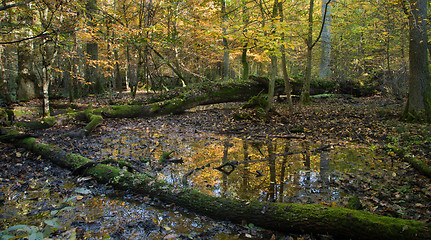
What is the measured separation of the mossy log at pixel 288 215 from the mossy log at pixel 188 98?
7.41 metres

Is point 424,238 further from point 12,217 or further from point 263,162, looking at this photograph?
point 12,217

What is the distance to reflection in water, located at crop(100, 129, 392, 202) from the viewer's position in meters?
4.20

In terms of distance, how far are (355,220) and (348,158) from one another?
345 cm

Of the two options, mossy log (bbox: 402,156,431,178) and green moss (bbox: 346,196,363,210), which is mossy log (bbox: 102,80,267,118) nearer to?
mossy log (bbox: 402,156,431,178)

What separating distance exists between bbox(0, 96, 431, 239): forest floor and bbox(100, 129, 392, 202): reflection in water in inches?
22.6

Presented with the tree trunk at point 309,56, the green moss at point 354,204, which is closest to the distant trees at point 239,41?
the tree trunk at point 309,56

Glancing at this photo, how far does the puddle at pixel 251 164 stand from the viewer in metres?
4.21

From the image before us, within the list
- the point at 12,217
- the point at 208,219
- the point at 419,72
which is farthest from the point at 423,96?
the point at 12,217

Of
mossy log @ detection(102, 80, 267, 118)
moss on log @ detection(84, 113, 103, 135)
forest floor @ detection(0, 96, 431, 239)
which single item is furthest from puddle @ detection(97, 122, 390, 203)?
mossy log @ detection(102, 80, 267, 118)

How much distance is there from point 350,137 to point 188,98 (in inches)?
301

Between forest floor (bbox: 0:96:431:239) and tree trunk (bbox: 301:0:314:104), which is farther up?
tree trunk (bbox: 301:0:314:104)

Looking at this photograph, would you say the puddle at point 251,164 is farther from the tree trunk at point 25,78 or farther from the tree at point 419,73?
the tree trunk at point 25,78

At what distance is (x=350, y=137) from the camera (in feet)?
24.4

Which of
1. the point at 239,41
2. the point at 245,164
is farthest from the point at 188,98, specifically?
the point at 245,164
